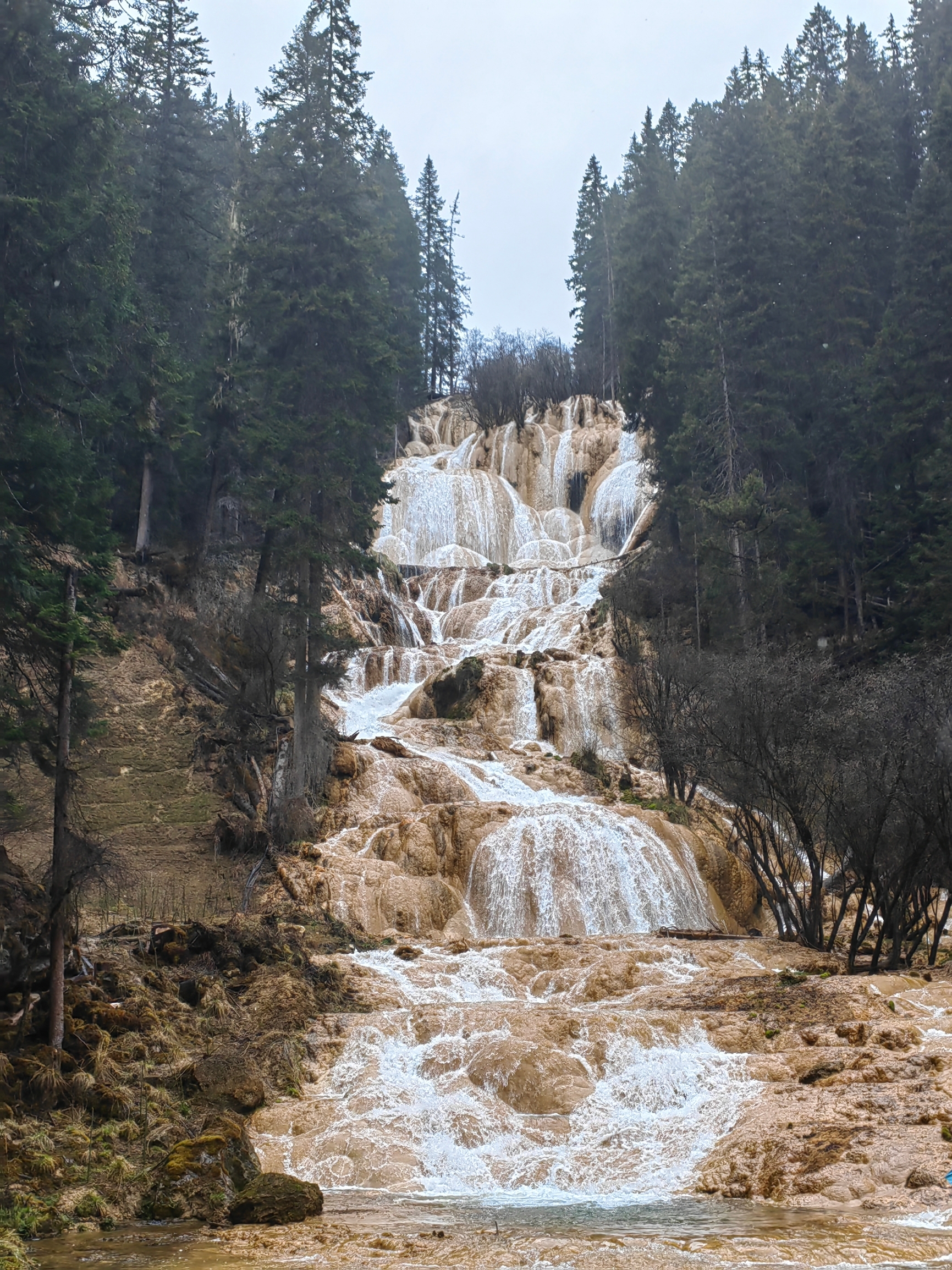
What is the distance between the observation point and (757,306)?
3578 centimetres

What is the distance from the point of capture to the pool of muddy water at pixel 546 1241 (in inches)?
275

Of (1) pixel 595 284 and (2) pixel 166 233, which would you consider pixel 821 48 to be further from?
(2) pixel 166 233

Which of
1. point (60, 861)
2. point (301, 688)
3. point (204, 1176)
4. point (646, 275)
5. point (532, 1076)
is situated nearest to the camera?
point (204, 1176)

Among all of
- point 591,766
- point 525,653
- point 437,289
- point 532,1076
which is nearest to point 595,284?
point 437,289

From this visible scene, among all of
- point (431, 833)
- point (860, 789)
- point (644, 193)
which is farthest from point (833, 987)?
point (644, 193)

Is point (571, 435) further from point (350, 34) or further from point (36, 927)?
point (36, 927)

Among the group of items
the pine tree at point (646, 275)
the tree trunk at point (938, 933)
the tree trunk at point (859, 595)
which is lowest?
the tree trunk at point (938, 933)

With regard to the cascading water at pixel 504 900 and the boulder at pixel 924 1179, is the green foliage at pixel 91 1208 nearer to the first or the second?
the cascading water at pixel 504 900

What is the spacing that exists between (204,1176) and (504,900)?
43.9 feet

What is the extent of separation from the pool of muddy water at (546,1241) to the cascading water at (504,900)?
120 cm

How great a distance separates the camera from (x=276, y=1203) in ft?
27.5

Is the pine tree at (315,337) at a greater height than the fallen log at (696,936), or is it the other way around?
the pine tree at (315,337)

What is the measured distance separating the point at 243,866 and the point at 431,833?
4251 mm

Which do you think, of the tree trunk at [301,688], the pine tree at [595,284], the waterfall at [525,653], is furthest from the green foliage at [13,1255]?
the pine tree at [595,284]
